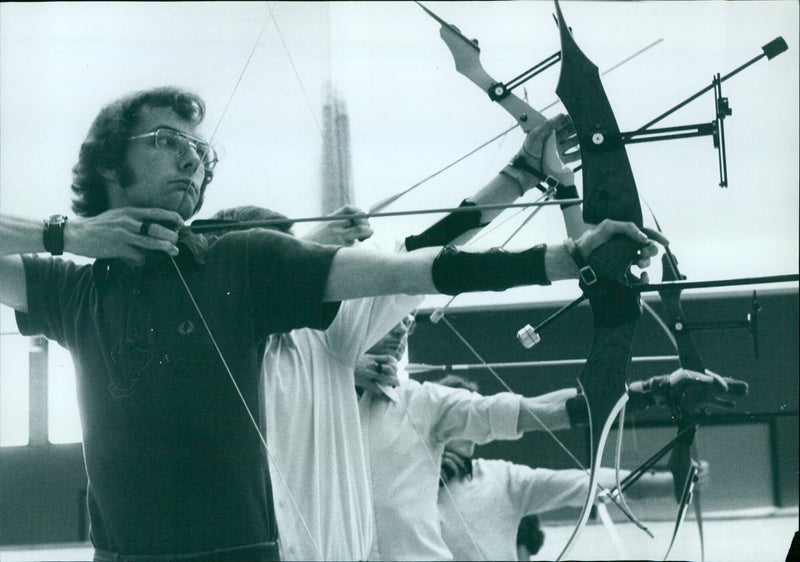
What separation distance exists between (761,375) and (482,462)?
1.61ft

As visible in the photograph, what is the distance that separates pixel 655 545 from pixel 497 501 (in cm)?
26

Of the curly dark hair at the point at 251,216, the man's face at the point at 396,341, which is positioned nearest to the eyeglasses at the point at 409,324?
the man's face at the point at 396,341

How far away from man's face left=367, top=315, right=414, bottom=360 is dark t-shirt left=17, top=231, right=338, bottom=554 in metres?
0.18

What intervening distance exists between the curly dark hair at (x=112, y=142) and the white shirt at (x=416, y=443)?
0.43 metres

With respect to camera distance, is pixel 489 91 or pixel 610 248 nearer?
pixel 610 248

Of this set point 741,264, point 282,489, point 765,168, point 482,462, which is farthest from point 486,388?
point 765,168

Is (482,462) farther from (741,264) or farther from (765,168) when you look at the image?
(765,168)

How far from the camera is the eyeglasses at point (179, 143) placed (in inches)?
53.6

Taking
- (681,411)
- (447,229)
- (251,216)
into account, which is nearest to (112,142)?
(251,216)

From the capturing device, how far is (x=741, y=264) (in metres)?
1.57

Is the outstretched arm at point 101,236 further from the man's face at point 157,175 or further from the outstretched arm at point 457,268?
the outstretched arm at point 457,268

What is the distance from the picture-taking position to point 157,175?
4.41ft

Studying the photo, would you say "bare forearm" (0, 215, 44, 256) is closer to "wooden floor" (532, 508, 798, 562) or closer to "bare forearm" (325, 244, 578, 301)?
"bare forearm" (325, 244, 578, 301)

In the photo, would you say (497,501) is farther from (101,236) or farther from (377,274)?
(101,236)
